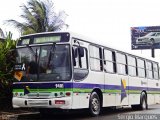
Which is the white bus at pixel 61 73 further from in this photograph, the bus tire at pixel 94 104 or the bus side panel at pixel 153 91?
Result: the bus side panel at pixel 153 91

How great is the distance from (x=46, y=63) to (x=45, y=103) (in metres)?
1.33

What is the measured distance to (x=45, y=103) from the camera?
12.9m

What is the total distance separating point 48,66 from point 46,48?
686 millimetres

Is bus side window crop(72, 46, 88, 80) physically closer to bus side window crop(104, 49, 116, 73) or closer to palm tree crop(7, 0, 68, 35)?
bus side window crop(104, 49, 116, 73)

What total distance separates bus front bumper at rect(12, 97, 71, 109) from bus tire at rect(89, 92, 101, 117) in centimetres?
171

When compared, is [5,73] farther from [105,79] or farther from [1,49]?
[105,79]

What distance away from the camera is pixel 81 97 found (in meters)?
13.6

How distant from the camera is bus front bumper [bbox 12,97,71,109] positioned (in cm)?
1278

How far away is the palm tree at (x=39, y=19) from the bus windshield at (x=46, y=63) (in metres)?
11.1

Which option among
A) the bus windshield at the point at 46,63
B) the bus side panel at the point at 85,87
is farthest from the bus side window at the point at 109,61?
the bus windshield at the point at 46,63

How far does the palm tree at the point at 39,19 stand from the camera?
25484 mm

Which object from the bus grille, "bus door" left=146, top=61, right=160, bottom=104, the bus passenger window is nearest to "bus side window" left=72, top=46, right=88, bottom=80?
the bus passenger window

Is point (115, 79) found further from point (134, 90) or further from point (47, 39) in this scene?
point (47, 39)

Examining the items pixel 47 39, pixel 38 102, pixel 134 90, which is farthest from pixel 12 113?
pixel 134 90
